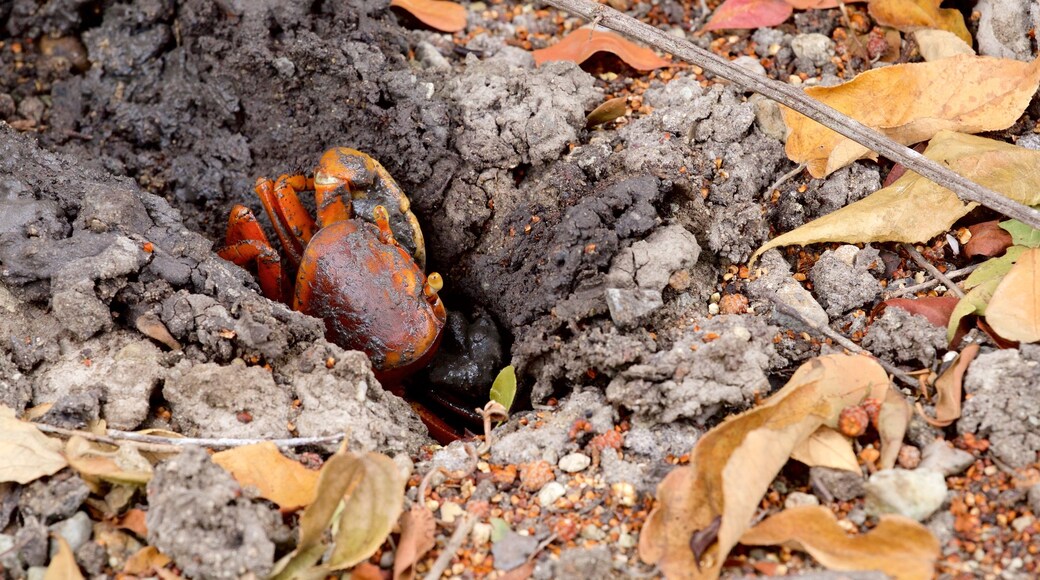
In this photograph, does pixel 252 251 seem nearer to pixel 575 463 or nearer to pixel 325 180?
pixel 325 180

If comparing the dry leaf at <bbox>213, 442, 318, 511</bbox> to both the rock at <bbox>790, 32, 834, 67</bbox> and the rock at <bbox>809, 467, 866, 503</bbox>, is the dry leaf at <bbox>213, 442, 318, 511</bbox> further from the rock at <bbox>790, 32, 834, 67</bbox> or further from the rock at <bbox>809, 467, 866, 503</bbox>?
the rock at <bbox>790, 32, 834, 67</bbox>

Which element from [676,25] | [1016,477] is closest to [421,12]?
[676,25]

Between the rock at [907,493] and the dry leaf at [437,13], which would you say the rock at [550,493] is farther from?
the dry leaf at [437,13]

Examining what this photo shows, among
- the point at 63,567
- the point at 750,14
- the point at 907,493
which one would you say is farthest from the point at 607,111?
the point at 63,567

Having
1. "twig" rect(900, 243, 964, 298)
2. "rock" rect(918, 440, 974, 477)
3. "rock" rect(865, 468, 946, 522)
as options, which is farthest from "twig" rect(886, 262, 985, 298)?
"rock" rect(865, 468, 946, 522)

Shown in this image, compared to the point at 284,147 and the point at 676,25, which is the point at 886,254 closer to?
the point at 676,25

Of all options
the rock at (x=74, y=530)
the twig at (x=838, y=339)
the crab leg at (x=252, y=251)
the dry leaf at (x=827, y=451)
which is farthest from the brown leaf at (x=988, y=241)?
the rock at (x=74, y=530)
